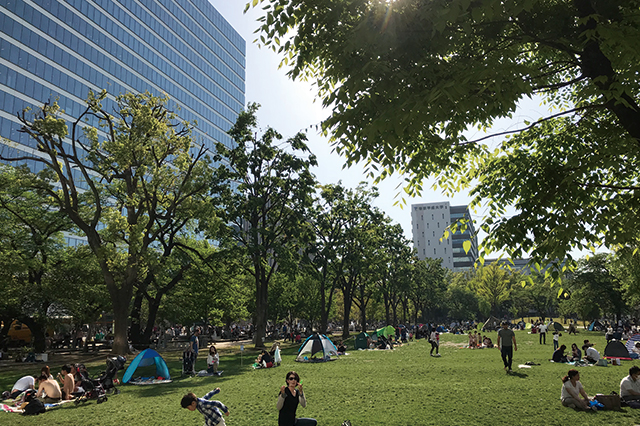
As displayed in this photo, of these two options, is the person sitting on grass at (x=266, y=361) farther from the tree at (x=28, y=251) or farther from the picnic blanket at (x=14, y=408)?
the tree at (x=28, y=251)

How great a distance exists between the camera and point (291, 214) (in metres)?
32.7

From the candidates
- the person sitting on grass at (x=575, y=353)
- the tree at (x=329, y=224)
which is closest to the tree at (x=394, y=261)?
the tree at (x=329, y=224)

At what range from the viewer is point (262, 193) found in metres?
31.6

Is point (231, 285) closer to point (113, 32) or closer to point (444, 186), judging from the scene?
point (444, 186)

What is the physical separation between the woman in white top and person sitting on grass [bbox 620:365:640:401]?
1.12 metres

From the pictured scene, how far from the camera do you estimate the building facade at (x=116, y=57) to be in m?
46.6

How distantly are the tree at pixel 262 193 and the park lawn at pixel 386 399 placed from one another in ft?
40.8

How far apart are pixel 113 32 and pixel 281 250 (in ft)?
173

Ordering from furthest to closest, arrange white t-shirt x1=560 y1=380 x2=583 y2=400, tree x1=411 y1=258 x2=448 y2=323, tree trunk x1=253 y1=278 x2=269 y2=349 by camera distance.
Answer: tree x1=411 y1=258 x2=448 y2=323
tree trunk x1=253 y1=278 x2=269 y2=349
white t-shirt x1=560 y1=380 x2=583 y2=400

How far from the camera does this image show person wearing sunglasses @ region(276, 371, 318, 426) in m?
7.12

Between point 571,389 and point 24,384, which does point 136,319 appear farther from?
point 571,389

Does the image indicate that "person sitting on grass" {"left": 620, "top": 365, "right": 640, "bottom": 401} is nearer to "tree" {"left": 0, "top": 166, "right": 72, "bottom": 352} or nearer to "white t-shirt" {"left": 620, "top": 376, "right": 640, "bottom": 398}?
"white t-shirt" {"left": 620, "top": 376, "right": 640, "bottom": 398}

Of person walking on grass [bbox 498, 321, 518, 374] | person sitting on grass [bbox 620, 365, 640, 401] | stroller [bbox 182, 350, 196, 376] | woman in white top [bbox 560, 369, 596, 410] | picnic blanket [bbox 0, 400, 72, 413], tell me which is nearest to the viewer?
woman in white top [bbox 560, 369, 596, 410]

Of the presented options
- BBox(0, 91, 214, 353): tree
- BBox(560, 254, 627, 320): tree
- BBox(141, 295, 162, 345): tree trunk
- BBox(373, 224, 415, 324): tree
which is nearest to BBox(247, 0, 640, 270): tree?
BBox(0, 91, 214, 353): tree
